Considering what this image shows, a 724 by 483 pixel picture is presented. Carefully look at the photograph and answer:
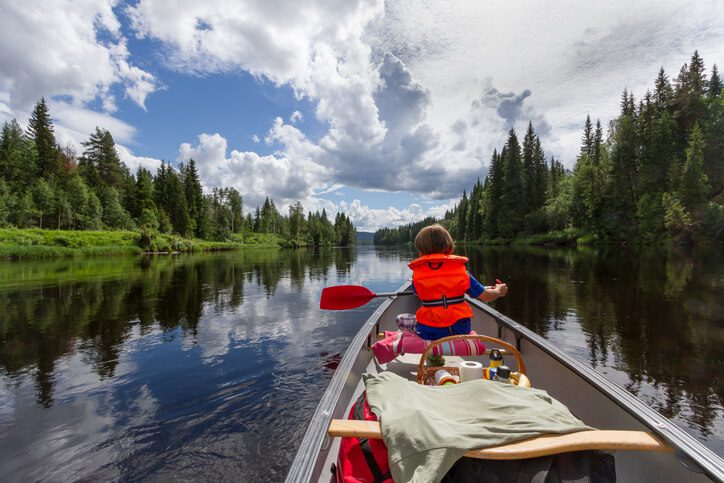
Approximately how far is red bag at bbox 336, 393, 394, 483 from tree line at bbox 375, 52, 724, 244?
4393 cm

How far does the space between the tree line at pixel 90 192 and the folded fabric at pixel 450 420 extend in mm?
54776

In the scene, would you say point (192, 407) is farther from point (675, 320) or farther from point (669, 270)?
point (669, 270)

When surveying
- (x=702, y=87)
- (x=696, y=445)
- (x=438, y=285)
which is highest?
(x=702, y=87)

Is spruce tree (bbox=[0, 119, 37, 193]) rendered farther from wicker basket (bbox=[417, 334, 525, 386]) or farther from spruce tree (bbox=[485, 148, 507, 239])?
spruce tree (bbox=[485, 148, 507, 239])

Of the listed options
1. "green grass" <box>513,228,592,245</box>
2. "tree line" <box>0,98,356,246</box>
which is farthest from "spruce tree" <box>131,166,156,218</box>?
"green grass" <box>513,228,592,245</box>

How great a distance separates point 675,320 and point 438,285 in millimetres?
8947

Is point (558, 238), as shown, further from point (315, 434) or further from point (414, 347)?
point (315, 434)

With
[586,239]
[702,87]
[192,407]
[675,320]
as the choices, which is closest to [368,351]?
[192,407]

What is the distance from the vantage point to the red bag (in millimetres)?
1831

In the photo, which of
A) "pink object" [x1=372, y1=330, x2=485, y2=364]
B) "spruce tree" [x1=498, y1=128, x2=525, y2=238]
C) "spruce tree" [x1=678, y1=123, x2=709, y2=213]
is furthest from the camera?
"spruce tree" [x1=498, y1=128, x2=525, y2=238]

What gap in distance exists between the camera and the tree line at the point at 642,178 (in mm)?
33219

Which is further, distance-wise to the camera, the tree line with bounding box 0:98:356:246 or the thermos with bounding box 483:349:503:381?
the tree line with bounding box 0:98:356:246

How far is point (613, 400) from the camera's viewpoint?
2609 mm

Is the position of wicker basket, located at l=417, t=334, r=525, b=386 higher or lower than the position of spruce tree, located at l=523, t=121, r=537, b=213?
lower
